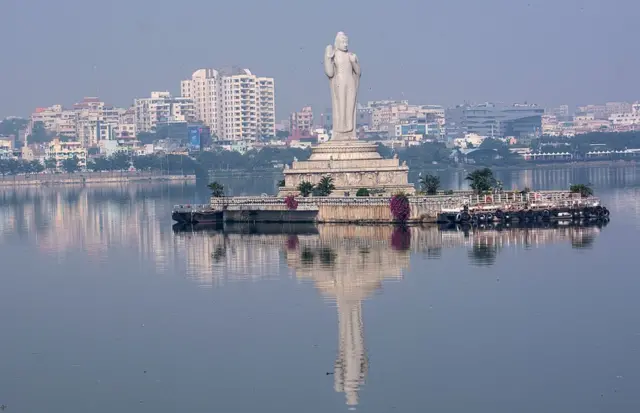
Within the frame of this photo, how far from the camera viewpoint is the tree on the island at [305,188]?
131ft

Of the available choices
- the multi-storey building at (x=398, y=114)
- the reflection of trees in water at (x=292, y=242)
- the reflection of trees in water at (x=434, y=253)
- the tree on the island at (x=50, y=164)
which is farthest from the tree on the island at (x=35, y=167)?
the reflection of trees in water at (x=434, y=253)

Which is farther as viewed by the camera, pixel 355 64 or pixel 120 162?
pixel 120 162

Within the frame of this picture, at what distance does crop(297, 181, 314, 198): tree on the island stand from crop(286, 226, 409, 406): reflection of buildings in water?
110 inches

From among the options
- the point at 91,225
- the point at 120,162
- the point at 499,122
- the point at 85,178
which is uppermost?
the point at 499,122

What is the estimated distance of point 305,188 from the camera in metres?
40.1

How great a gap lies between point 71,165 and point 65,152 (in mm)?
11354

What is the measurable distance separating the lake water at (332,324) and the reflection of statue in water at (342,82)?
8.17 meters

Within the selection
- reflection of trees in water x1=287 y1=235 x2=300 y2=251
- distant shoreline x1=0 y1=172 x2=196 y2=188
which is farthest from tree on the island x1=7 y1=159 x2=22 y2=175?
reflection of trees in water x1=287 y1=235 x2=300 y2=251

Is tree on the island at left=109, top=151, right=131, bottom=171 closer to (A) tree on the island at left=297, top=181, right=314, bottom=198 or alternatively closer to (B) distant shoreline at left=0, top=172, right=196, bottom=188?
(B) distant shoreline at left=0, top=172, right=196, bottom=188

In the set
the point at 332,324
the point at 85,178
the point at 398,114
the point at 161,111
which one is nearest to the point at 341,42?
the point at 332,324

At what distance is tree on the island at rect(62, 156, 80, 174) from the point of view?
417 feet

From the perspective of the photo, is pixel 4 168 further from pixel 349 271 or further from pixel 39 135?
pixel 349 271

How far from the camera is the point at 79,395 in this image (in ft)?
56.2

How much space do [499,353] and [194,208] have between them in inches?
994
